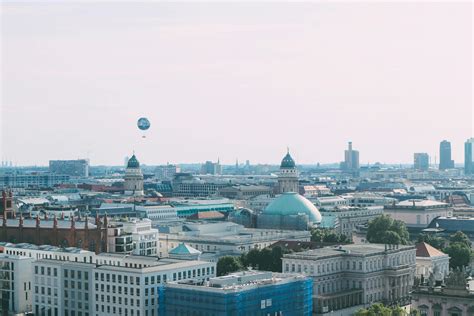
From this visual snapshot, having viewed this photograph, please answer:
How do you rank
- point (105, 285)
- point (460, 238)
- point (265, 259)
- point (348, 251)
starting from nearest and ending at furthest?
point (105, 285), point (348, 251), point (265, 259), point (460, 238)

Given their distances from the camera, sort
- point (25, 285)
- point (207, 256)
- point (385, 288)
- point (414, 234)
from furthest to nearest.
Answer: point (414, 234) → point (207, 256) → point (385, 288) → point (25, 285)

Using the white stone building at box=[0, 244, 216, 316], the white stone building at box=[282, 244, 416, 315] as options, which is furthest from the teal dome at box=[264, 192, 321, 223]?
the white stone building at box=[0, 244, 216, 316]

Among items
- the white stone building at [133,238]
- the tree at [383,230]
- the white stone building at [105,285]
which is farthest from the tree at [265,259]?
the tree at [383,230]

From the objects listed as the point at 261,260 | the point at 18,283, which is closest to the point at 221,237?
the point at 261,260

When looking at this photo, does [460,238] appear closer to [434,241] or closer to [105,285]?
[434,241]

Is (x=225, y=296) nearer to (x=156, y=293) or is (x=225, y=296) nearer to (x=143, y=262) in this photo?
(x=156, y=293)

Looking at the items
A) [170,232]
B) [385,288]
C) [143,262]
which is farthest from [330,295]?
[170,232]
